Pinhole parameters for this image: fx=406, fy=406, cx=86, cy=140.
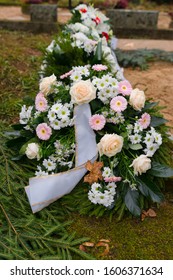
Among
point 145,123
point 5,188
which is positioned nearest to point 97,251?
point 5,188

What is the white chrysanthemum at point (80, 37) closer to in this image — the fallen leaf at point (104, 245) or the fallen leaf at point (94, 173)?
the fallen leaf at point (94, 173)

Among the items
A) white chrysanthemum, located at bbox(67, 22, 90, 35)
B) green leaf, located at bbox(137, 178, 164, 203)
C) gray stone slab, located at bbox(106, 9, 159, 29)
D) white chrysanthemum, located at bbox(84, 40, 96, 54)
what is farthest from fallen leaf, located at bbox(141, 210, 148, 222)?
gray stone slab, located at bbox(106, 9, 159, 29)

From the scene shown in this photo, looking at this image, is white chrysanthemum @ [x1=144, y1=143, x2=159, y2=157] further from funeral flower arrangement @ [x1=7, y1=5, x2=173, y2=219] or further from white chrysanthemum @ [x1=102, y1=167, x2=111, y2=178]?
white chrysanthemum @ [x1=102, y1=167, x2=111, y2=178]

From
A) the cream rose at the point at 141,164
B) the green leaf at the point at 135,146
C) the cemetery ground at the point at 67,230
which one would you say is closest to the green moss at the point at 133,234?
the cemetery ground at the point at 67,230

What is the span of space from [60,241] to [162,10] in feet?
28.1

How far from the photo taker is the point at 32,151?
292cm

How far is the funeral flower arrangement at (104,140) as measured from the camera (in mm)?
2736

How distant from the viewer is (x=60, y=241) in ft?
8.09

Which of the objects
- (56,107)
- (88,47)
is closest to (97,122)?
(56,107)

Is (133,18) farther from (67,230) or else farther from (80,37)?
(67,230)

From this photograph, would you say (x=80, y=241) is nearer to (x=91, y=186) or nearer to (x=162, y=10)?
(x=91, y=186)

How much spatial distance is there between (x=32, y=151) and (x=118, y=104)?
2.31ft
